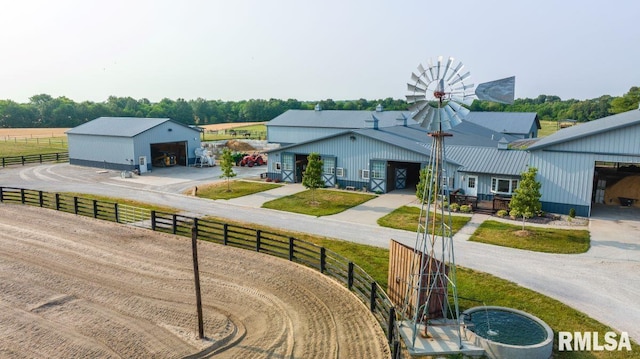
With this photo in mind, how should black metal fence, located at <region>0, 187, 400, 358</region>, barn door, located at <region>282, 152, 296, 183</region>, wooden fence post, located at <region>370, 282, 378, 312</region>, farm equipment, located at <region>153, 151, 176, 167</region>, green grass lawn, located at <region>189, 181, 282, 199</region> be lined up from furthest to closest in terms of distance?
farm equipment, located at <region>153, 151, 176, 167</region> < barn door, located at <region>282, 152, 296, 183</region> < green grass lawn, located at <region>189, 181, 282, 199</region> < wooden fence post, located at <region>370, 282, 378, 312</region> < black metal fence, located at <region>0, 187, 400, 358</region>

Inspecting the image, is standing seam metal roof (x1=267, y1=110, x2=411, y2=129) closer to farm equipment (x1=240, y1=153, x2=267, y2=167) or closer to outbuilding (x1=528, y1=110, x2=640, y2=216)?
farm equipment (x1=240, y1=153, x2=267, y2=167)

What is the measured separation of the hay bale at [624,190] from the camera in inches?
1204

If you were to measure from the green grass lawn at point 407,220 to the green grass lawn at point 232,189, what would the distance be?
11866mm

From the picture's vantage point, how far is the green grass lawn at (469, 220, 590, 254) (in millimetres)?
21531

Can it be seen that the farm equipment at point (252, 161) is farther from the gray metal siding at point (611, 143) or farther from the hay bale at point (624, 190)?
the hay bale at point (624, 190)

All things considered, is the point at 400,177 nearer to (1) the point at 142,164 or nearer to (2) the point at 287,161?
(2) the point at 287,161

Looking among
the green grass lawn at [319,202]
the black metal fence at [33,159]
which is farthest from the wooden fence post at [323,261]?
the black metal fence at [33,159]

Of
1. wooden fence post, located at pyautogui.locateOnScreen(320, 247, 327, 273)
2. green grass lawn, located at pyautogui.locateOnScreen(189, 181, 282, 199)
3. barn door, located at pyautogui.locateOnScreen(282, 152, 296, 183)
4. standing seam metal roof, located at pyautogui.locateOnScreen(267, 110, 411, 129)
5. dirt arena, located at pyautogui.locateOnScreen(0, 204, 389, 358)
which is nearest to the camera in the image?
dirt arena, located at pyautogui.locateOnScreen(0, 204, 389, 358)

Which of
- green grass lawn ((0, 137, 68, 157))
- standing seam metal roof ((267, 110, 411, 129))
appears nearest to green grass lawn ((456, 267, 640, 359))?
standing seam metal roof ((267, 110, 411, 129))

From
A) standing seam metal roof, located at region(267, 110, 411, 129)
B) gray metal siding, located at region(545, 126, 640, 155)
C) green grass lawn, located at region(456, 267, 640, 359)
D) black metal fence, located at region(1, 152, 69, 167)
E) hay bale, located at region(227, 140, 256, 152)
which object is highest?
standing seam metal roof, located at region(267, 110, 411, 129)

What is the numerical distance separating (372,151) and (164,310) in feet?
78.2

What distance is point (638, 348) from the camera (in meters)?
12.7

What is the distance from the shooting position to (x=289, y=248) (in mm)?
19156

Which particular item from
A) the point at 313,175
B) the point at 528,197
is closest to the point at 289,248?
the point at 528,197
